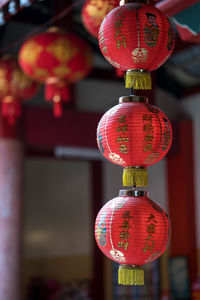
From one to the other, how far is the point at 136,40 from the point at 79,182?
25.1ft

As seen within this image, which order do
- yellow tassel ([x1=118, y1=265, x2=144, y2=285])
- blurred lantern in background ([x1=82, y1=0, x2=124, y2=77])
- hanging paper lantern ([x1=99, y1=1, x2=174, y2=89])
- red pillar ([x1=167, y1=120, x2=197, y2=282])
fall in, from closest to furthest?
yellow tassel ([x1=118, y1=265, x2=144, y2=285])
hanging paper lantern ([x1=99, y1=1, x2=174, y2=89])
blurred lantern in background ([x1=82, y1=0, x2=124, y2=77])
red pillar ([x1=167, y1=120, x2=197, y2=282])

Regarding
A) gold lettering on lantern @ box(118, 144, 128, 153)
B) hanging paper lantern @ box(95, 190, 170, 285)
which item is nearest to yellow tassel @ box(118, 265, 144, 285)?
hanging paper lantern @ box(95, 190, 170, 285)

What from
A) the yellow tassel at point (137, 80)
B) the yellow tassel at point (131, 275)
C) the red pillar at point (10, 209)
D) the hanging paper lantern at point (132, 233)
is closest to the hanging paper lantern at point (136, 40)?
the yellow tassel at point (137, 80)

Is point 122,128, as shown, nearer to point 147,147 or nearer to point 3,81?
point 147,147

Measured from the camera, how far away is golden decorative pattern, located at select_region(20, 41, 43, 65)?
15.0 ft

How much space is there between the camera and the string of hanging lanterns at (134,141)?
2.19 meters

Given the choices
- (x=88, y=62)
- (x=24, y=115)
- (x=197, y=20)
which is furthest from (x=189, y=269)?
(x=197, y=20)

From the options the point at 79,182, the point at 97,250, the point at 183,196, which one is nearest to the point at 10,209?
the point at 183,196

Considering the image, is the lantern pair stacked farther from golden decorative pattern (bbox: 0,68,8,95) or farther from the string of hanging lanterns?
golden decorative pattern (bbox: 0,68,8,95)

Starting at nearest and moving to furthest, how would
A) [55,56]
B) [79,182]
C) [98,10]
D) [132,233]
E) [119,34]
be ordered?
[132,233]
[119,34]
[98,10]
[55,56]
[79,182]

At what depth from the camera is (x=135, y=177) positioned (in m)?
2.26

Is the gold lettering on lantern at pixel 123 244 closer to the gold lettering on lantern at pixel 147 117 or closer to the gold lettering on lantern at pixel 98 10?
the gold lettering on lantern at pixel 147 117

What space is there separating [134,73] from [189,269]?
5.34 meters

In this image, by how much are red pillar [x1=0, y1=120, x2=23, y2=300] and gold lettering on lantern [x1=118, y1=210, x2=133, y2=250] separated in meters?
4.21
